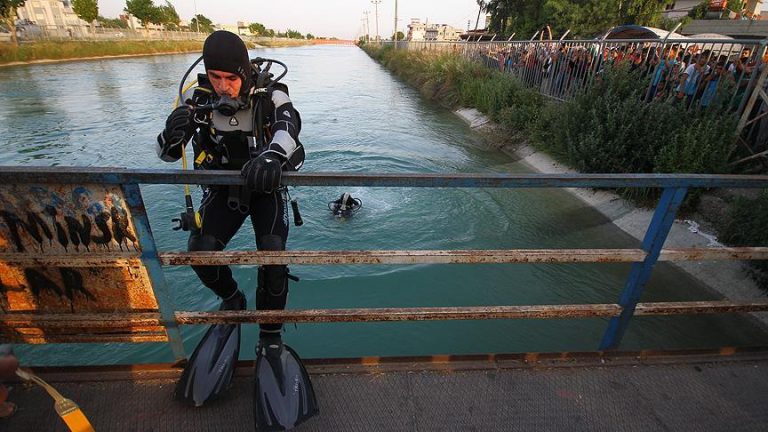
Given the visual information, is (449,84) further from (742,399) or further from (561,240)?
(742,399)

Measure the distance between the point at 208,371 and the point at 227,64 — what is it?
5.67 ft

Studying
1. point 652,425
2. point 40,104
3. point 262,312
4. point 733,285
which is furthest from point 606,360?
point 40,104

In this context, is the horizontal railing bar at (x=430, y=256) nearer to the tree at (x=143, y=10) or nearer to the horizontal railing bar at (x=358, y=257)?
the horizontal railing bar at (x=358, y=257)

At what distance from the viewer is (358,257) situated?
1.97 metres

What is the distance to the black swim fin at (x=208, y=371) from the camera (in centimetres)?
202

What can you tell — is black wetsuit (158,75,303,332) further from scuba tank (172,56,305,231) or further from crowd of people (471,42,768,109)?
crowd of people (471,42,768,109)

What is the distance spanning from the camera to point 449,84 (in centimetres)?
1859

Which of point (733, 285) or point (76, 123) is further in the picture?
point (76, 123)

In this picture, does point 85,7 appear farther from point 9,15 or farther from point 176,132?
point 176,132

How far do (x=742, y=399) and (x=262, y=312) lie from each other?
268 cm

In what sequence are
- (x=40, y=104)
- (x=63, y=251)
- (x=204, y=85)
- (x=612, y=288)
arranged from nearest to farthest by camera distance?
(x=63, y=251), (x=204, y=85), (x=612, y=288), (x=40, y=104)

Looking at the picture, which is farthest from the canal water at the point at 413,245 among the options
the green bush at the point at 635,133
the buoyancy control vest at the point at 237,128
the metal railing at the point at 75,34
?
the metal railing at the point at 75,34

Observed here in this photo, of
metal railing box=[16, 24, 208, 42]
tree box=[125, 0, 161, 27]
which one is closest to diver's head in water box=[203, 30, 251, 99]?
metal railing box=[16, 24, 208, 42]

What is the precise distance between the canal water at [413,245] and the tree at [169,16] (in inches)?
3024
